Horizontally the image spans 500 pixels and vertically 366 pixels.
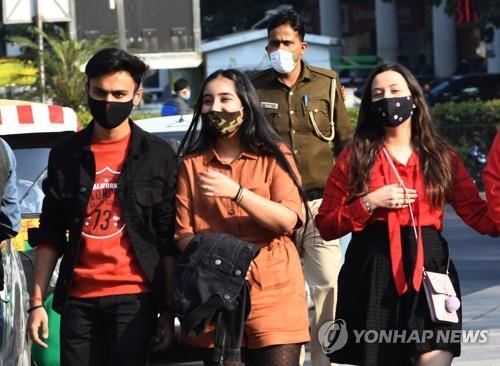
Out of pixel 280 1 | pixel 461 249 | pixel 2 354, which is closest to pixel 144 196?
pixel 2 354

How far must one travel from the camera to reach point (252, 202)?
206 inches

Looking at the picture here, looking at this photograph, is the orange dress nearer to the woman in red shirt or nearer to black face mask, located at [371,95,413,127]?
the woman in red shirt

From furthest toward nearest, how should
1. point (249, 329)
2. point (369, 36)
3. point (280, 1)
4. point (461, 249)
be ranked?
point (369, 36) < point (280, 1) < point (461, 249) < point (249, 329)

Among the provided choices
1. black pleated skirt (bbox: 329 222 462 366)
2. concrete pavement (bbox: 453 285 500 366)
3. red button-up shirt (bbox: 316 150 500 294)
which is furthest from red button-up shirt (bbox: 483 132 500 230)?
concrete pavement (bbox: 453 285 500 366)

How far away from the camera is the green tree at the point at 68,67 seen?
22.8m

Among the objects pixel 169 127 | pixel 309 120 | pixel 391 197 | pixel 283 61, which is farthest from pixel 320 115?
pixel 169 127

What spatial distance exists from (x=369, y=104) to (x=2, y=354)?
192cm

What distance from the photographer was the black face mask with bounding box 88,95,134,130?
5344 millimetres

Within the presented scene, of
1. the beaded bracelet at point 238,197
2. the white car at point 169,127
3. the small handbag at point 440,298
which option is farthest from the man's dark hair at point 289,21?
the beaded bracelet at point 238,197

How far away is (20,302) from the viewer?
21.6 ft

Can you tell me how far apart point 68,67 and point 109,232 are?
1835 cm

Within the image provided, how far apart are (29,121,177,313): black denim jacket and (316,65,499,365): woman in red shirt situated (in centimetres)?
73

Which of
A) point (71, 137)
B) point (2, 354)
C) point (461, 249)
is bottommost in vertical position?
point (461, 249)

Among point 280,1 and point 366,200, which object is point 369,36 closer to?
point 280,1
